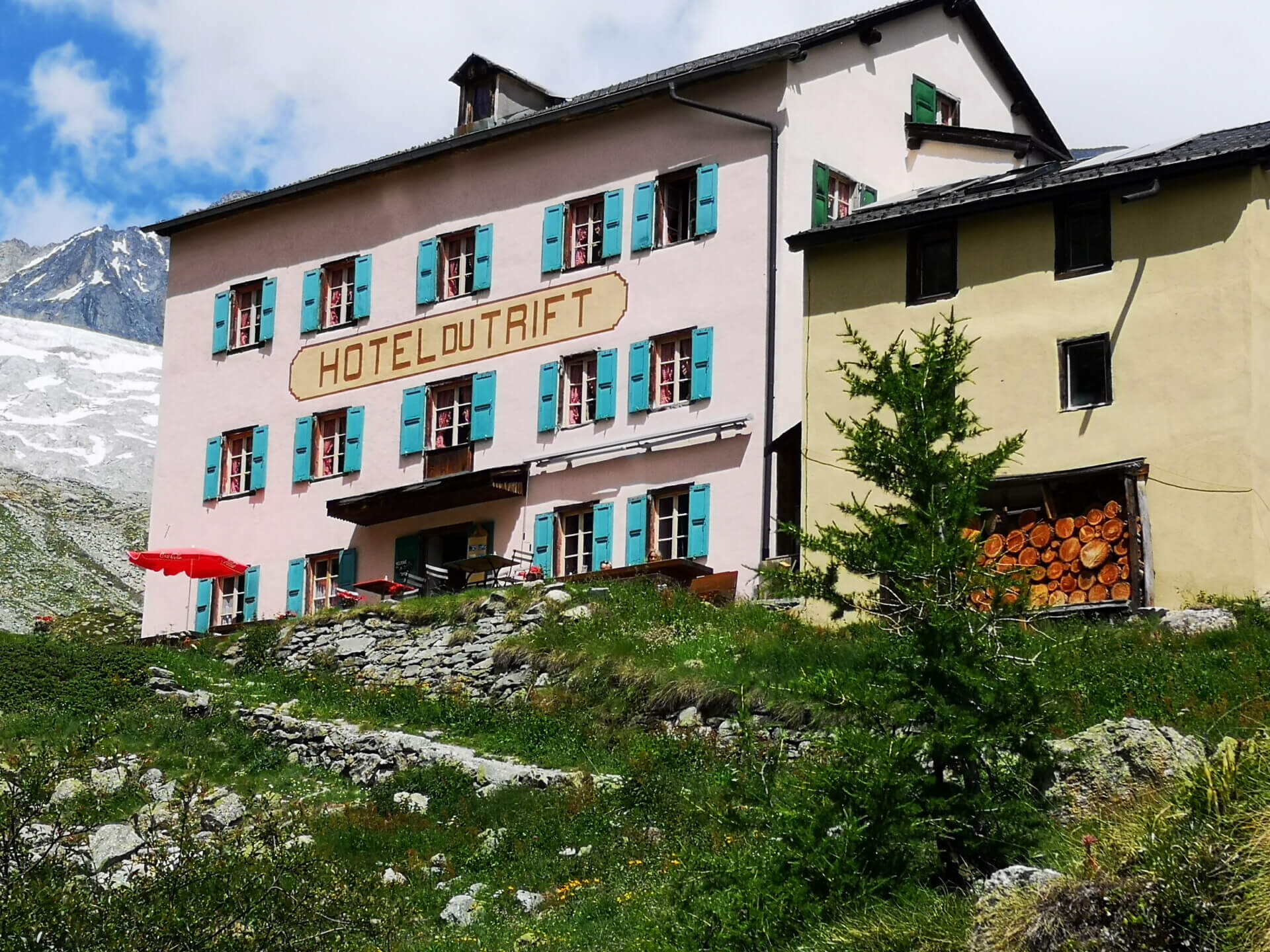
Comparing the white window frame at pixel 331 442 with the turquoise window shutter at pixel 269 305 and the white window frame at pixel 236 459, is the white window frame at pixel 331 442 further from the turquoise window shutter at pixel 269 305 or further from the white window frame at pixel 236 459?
the turquoise window shutter at pixel 269 305

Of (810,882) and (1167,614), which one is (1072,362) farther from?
(810,882)

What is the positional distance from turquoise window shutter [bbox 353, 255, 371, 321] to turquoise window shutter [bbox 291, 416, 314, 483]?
2274mm

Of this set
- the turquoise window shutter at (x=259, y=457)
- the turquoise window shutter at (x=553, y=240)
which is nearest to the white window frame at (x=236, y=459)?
the turquoise window shutter at (x=259, y=457)

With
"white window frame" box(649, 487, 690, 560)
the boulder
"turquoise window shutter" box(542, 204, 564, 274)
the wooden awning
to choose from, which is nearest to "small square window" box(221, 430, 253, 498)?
the wooden awning

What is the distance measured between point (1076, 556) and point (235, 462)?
20.6m

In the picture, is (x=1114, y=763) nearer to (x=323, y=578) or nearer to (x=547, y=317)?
(x=547, y=317)

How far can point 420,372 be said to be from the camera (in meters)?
39.5

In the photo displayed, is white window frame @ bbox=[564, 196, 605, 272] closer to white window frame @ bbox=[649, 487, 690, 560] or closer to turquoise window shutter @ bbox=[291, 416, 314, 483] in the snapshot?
white window frame @ bbox=[649, 487, 690, 560]

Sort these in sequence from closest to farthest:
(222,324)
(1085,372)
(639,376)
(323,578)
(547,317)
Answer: (1085,372) < (639,376) < (547,317) < (323,578) < (222,324)

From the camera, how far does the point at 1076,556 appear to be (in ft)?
89.7

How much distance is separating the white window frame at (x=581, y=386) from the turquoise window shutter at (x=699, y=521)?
3038 mm

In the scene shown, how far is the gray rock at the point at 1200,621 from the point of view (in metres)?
25.3

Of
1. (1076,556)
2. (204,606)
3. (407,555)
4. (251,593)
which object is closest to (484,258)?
(407,555)

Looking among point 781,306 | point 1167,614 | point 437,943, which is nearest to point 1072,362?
point 1167,614
